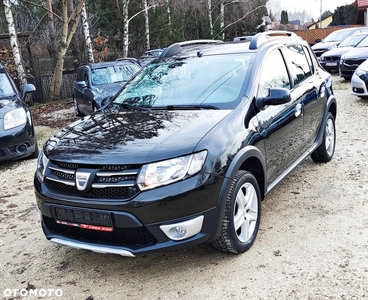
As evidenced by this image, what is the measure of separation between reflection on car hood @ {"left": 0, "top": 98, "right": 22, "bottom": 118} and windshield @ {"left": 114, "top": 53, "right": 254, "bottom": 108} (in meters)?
2.91

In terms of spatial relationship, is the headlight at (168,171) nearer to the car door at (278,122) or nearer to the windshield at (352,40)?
the car door at (278,122)

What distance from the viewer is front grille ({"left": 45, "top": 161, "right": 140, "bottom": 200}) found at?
2.75 meters

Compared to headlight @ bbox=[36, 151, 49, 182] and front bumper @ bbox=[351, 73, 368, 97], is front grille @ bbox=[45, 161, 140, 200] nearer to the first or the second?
headlight @ bbox=[36, 151, 49, 182]

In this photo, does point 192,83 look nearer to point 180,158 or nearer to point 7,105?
point 180,158

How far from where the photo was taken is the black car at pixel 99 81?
947 centimetres

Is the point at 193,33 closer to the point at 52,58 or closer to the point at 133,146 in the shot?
the point at 52,58

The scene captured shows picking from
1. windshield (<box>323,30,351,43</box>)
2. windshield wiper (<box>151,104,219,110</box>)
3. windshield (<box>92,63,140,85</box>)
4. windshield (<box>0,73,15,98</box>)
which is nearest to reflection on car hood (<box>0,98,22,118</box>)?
windshield (<box>0,73,15,98</box>)

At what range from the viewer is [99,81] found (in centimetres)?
1006

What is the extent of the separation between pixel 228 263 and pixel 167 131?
1.17m

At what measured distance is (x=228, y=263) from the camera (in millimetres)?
3172

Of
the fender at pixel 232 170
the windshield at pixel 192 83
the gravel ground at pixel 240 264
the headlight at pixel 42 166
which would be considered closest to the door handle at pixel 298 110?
the windshield at pixel 192 83

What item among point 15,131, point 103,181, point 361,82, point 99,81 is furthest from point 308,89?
point 99,81

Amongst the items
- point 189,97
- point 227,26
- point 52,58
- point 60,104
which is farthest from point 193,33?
point 189,97

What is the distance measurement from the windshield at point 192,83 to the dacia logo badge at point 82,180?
1230mm
